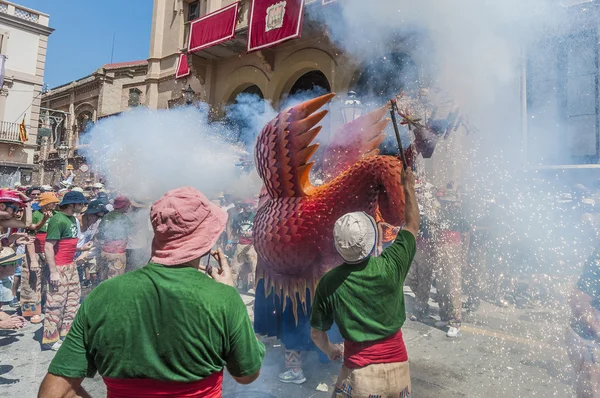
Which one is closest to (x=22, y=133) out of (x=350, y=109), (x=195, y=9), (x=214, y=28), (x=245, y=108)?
(x=195, y=9)

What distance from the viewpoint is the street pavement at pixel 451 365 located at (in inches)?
111

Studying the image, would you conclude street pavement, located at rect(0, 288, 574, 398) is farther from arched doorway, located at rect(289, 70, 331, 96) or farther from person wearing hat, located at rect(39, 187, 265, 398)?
arched doorway, located at rect(289, 70, 331, 96)

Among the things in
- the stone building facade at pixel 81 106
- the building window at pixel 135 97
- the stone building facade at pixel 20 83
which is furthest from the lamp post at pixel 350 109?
the stone building facade at pixel 20 83

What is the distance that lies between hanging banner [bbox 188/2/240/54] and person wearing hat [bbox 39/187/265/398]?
1114cm

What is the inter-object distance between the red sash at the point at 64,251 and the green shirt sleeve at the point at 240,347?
341 cm

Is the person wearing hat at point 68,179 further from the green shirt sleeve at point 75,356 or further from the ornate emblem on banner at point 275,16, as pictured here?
the green shirt sleeve at point 75,356

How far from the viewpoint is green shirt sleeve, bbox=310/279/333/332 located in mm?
1763

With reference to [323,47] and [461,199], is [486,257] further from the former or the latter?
[323,47]

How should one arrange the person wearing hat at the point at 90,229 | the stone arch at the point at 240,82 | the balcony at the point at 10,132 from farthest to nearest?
the balcony at the point at 10,132
the stone arch at the point at 240,82
the person wearing hat at the point at 90,229

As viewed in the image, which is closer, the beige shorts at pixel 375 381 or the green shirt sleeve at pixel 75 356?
the green shirt sleeve at pixel 75 356

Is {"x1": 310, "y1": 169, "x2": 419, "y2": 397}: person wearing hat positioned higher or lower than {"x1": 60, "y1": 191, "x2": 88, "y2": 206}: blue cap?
lower

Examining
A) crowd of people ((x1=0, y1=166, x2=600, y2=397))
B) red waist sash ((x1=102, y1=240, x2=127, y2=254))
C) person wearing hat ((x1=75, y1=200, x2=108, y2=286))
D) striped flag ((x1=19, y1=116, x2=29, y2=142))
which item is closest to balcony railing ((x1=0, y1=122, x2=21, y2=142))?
striped flag ((x1=19, y1=116, x2=29, y2=142))

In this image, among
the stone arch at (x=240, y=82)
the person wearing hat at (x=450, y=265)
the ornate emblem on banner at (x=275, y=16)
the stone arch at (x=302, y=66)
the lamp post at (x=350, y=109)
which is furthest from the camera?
the stone arch at (x=240, y=82)

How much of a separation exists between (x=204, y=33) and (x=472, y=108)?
10208 millimetres
